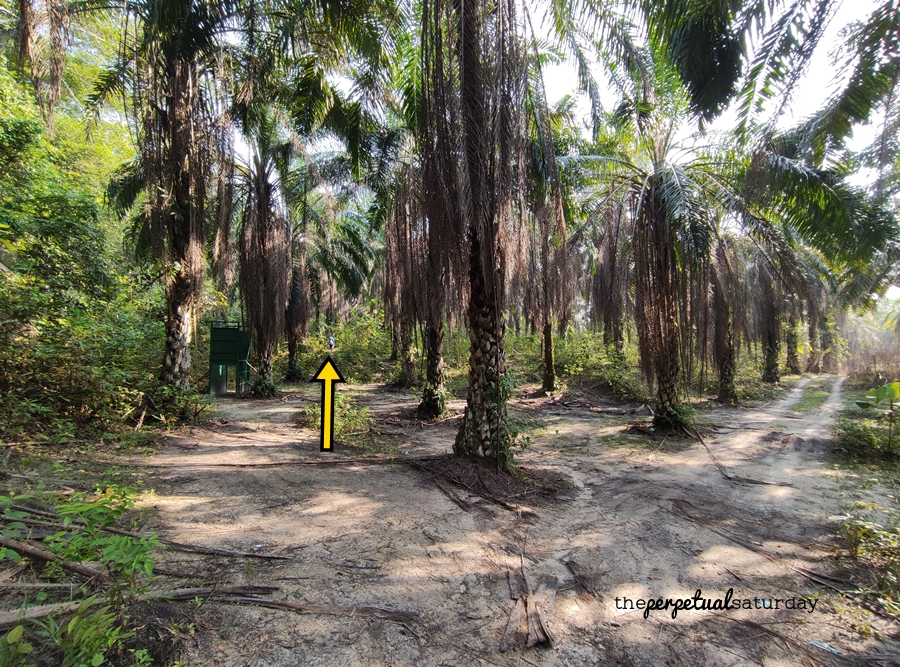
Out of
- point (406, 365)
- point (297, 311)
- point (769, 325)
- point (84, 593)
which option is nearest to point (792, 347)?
point (769, 325)

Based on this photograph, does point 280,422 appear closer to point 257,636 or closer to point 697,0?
point 257,636

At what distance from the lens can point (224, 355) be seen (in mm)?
13211

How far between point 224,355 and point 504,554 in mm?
12367

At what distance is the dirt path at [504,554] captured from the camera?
8.22ft

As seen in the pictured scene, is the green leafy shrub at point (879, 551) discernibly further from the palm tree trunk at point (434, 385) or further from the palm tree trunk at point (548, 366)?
the palm tree trunk at point (548, 366)

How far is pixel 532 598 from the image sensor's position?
3.05 meters

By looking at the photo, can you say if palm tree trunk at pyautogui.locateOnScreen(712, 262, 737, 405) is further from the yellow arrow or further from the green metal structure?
the green metal structure

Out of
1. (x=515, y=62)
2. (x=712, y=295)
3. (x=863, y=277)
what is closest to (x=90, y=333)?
(x=515, y=62)

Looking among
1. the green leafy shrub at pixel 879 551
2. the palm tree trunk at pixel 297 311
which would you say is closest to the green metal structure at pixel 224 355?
the palm tree trunk at pixel 297 311

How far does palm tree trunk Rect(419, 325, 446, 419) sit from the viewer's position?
10.1 meters

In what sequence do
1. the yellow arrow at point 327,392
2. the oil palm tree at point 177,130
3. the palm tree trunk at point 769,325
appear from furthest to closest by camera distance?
the palm tree trunk at point 769,325 < the yellow arrow at point 327,392 < the oil palm tree at point 177,130

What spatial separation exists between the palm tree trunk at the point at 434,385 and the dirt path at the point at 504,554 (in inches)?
119

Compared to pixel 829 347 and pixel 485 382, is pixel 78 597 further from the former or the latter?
pixel 829 347

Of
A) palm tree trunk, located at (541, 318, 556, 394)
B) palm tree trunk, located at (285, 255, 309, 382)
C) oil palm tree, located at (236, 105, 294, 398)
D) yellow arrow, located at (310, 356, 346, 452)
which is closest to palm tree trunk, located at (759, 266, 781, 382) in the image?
palm tree trunk, located at (541, 318, 556, 394)
